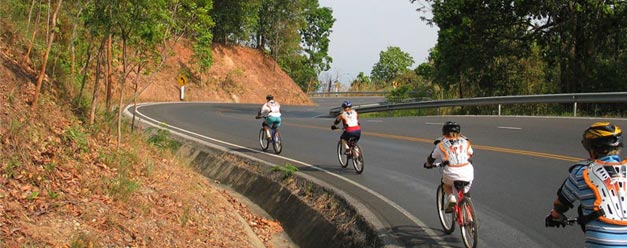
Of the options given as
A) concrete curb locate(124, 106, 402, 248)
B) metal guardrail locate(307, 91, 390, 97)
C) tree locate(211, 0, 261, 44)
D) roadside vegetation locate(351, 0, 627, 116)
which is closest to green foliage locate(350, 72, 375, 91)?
metal guardrail locate(307, 91, 390, 97)

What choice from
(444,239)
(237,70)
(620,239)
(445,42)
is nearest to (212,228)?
(444,239)

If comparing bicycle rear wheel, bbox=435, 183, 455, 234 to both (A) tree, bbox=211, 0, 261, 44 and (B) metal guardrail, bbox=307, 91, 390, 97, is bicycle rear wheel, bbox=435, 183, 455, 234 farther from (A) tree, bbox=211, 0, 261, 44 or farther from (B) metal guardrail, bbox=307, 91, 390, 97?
(B) metal guardrail, bbox=307, 91, 390, 97

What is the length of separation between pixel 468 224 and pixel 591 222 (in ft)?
8.99

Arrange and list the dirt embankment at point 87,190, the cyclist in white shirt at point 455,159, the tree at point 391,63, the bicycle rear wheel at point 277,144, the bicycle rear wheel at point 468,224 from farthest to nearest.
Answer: the tree at point 391,63 → the bicycle rear wheel at point 277,144 → the cyclist in white shirt at point 455,159 → the bicycle rear wheel at point 468,224 → the dirt embankment at point 87,190

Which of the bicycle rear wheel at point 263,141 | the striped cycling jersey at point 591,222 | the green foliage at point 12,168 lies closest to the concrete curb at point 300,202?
the bicycle rear wheel at point 263,141

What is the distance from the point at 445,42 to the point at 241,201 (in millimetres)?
20917

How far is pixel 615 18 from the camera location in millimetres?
23234

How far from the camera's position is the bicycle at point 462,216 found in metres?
6.42

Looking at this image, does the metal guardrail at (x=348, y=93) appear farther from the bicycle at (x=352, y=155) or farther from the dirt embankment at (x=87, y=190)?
the dirt embankment at (x=87, y=190)

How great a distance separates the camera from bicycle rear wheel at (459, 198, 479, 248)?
6.38 meters

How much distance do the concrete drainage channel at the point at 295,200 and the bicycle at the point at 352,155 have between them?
130cm

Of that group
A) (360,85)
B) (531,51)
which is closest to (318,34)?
(360,85)

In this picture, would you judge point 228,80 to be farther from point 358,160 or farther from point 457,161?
point 457,161

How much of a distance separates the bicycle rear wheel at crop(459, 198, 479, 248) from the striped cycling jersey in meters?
2.43
